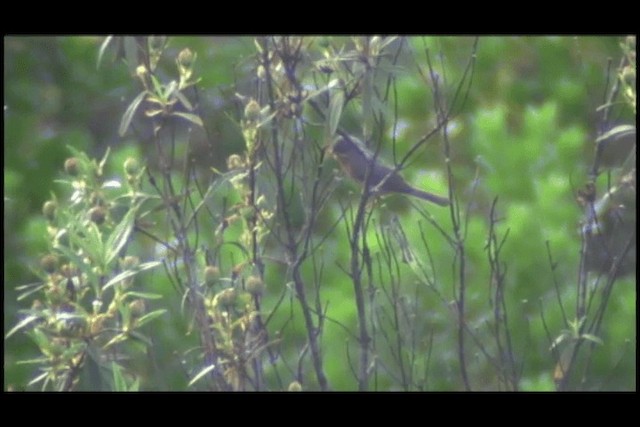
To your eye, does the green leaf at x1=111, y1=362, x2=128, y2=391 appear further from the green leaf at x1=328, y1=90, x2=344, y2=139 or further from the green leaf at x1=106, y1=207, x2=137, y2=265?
the green leaf at x1=328, y1=90, x2=344, y2=139

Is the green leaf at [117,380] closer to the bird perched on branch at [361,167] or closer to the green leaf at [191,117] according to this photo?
the green leaf at [191,117]

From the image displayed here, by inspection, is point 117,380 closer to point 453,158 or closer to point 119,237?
point 119,237

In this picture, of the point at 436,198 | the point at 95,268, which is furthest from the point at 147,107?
the point at 436,198

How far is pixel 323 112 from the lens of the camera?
2770 millimetres

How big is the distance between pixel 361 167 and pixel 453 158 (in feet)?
9.57

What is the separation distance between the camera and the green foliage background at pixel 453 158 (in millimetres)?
4132

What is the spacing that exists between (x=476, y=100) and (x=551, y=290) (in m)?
2.13

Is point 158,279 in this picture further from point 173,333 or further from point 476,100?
point 476,100

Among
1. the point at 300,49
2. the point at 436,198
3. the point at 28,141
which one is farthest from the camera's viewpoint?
the point at 28,141

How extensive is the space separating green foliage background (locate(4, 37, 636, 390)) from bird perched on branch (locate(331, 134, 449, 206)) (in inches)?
9.3

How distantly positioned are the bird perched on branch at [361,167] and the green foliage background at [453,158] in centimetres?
24

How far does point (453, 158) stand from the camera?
596cm

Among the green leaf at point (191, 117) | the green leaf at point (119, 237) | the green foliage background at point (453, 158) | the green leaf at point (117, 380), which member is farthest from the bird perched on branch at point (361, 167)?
the green leaf at point (117, 380)
